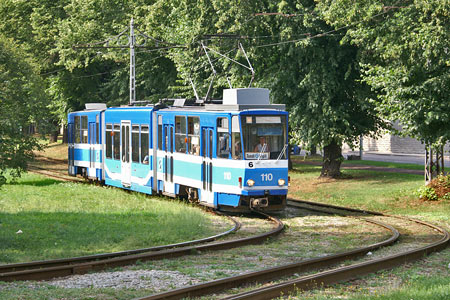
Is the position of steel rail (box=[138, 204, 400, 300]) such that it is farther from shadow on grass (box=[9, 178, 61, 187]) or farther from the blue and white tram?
shadow on grass (box=[9, 178, 61, 187])

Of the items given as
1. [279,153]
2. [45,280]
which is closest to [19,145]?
[279,153]

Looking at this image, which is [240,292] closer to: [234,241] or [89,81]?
[234,241]

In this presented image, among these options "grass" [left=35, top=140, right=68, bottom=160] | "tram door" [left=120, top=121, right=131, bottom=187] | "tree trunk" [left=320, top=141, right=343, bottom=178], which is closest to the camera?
"tram door" [left=120, top=121, right=131, bottom=187]

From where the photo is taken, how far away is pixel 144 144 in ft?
82.6

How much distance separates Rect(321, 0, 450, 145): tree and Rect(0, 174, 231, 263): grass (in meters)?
6.98

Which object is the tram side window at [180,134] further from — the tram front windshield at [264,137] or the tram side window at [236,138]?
the tram front windshield at [264,137]

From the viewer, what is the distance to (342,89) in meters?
30.0

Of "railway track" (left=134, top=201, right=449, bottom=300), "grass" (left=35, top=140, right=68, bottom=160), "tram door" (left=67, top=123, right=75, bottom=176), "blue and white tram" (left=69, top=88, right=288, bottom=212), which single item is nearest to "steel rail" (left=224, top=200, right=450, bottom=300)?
"railway track" (left=134, top=201, right=449, bottom=300)

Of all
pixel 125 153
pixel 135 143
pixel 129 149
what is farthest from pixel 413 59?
pixel 125 153

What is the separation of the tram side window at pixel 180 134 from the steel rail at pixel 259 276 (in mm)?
9102

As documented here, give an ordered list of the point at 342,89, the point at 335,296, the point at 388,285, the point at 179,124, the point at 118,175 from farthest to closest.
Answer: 1. the point at 342,89
2. the point at 118,175
3. the point at 179,124
4. the point at 388,285
5. the point at 335,296

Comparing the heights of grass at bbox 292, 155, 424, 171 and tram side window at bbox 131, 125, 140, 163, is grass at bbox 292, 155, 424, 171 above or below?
below

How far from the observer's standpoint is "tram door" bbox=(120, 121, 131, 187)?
2664 centimetres

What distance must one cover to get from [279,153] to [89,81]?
35066 mm
